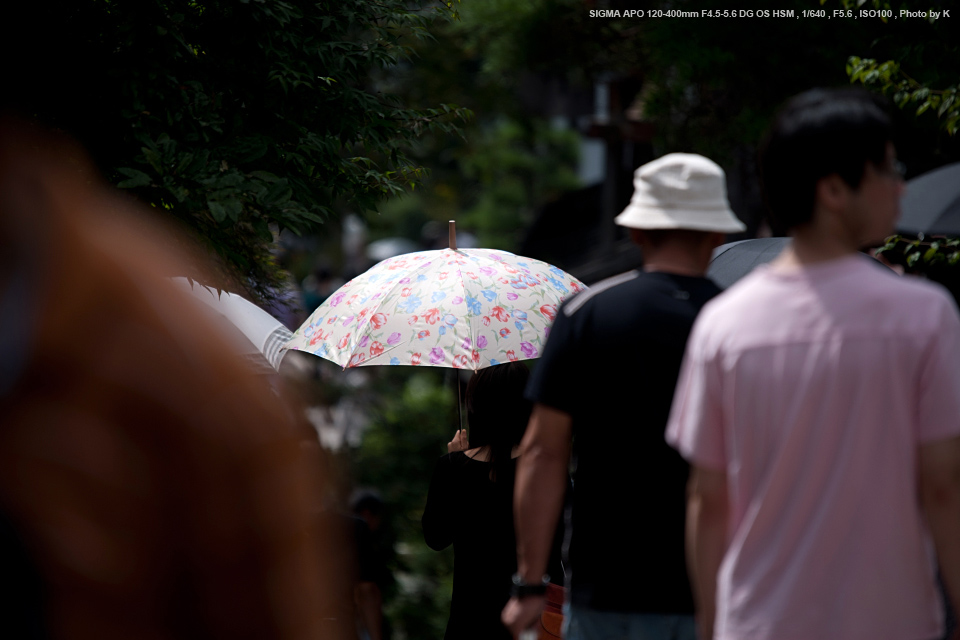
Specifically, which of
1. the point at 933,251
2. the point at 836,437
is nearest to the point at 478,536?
the point at 836,437

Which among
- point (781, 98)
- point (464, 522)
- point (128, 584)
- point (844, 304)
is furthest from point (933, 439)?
point (781, 98)

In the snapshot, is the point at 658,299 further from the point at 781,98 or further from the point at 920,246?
the point at 781,98

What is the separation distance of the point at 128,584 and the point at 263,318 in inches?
160

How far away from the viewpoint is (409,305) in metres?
4.07

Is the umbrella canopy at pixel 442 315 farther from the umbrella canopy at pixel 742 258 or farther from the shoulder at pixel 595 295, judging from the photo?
the shoulder at pixel 595 295

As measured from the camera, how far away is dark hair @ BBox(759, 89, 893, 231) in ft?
6.24

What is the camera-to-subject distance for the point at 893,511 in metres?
1.84

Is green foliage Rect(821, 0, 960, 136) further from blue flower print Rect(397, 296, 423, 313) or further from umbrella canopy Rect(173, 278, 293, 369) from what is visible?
umbrella canopy Rect(173, 278, 293, 369)

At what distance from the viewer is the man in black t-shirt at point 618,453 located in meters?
2.32

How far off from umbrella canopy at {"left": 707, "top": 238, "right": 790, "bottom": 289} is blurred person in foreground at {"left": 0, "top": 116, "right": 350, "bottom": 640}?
361cm

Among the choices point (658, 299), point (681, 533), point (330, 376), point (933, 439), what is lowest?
point (330, 376)

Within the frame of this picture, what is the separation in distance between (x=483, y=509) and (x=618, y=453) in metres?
1.02

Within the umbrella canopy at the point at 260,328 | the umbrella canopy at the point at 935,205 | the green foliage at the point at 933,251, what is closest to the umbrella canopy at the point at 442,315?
the umbrella canopy at the point at 260,328

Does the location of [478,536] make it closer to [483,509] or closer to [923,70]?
[483,509]
